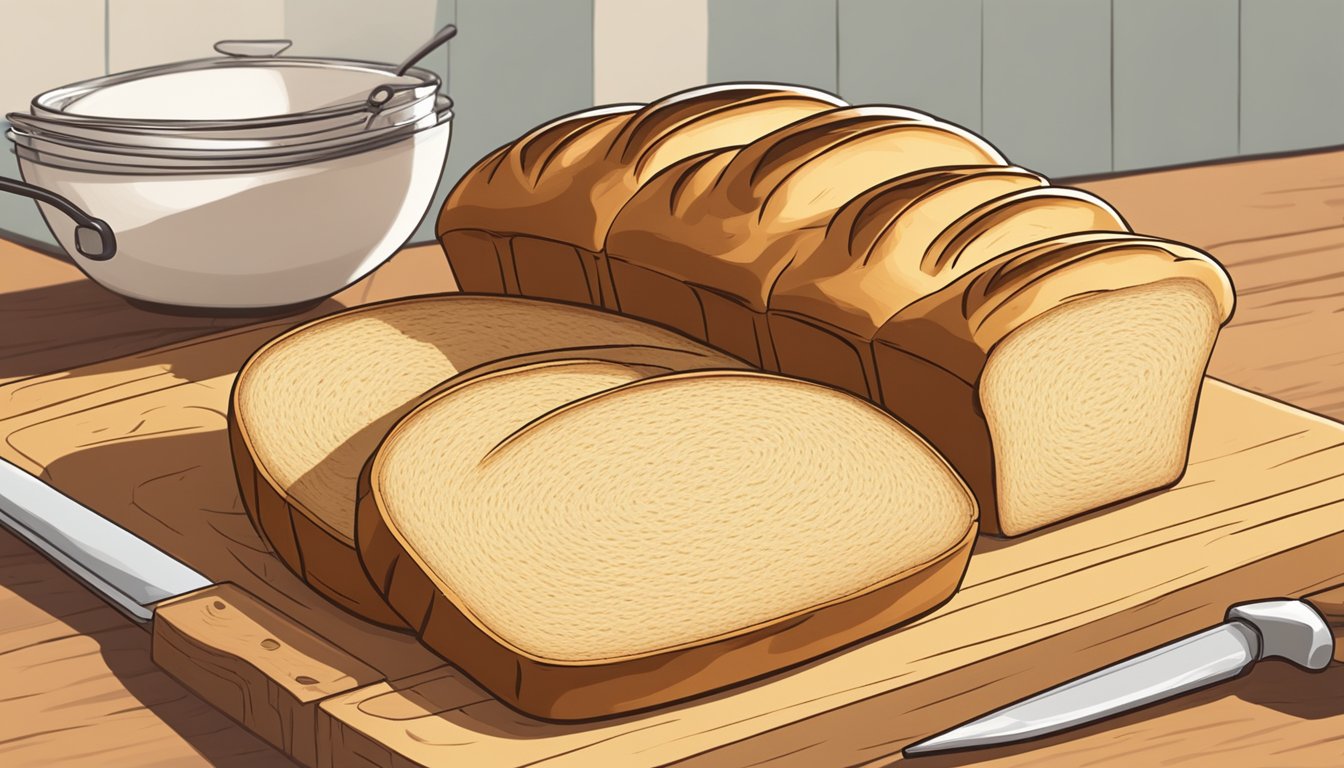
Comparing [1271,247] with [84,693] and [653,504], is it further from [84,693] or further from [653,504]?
[84,693]

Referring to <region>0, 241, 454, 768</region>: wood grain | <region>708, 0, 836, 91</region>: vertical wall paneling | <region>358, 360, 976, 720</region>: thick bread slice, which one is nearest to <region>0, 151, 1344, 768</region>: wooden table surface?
<region>0, 241, 454, 768</region>: wood grain

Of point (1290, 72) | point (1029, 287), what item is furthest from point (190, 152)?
point (1290, 72)

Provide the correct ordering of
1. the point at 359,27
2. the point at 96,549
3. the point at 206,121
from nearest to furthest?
the point at 96,549
the point at 206,121
the point at 359,27

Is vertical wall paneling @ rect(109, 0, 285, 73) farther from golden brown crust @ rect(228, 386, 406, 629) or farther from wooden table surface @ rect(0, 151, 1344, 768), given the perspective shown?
golden brown crust @ rect(228, 386, 406, 629)

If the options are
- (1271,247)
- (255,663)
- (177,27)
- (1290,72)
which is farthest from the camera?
(1290,72)

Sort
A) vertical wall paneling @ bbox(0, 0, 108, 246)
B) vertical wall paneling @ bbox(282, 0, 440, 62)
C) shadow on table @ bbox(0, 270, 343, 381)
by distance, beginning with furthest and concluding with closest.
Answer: vertical wall paneling @ bbox(282, 0, 440, 62) → vertical wall paneling @ bbox(0, 0, 108, 246) → shadow on table @ bbox(0, 270, 343, 381)

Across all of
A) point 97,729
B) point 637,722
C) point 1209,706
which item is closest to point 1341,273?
point 1209,706

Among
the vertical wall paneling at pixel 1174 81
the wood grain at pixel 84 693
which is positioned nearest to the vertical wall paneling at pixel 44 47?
the wood grain at pixel 84 693
